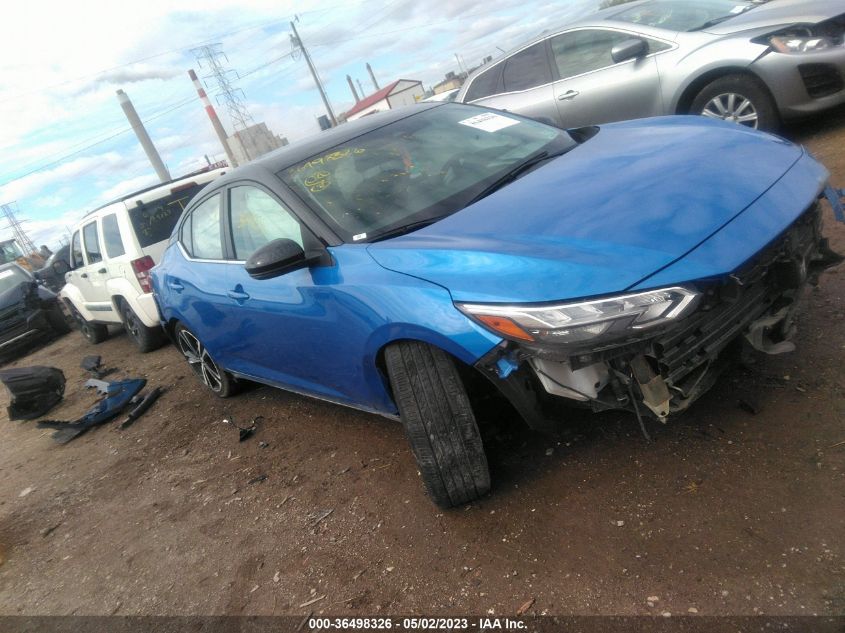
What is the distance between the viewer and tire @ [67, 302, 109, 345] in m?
8.92

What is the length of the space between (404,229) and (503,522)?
1266mm

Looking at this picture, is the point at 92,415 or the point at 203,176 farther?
the point at 203,176

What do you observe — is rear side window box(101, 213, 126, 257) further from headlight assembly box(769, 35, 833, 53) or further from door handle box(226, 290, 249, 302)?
headlight assembly box(769, 35, 833, 53)

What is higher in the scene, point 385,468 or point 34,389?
point 34,389

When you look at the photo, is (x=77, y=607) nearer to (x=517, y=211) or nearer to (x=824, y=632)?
(x=517, y=211)

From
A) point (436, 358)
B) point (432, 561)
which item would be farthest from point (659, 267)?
point (432, 561)

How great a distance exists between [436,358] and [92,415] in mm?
4380

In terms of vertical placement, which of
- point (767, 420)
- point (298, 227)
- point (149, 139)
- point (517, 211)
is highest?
point (149, 139)

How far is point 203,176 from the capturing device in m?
6.66

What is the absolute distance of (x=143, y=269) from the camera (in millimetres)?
6203

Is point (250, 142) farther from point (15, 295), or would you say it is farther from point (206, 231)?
point (206, 231)

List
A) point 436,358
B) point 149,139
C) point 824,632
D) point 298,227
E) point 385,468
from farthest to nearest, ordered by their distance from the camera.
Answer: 1. point 149,139
2. point 385,468
3. point 298,227
4. point 436,358
5. point 824,632

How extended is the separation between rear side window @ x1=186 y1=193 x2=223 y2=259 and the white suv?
92.8 inches

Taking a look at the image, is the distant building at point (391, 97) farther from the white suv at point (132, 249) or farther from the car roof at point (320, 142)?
the car roof at point (320, 142)
